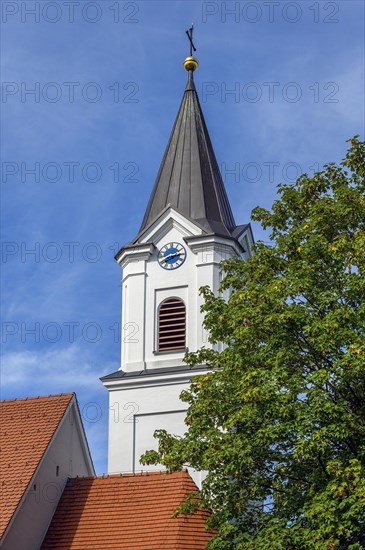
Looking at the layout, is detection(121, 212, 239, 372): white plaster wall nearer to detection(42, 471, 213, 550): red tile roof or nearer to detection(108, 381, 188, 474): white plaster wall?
detection(108, 381, 188, 474): white plaster wall

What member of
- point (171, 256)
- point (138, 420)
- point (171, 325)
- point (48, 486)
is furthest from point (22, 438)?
Answer: point (171, 256)

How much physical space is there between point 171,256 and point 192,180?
321cm

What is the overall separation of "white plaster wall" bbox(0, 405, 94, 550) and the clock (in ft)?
22.3

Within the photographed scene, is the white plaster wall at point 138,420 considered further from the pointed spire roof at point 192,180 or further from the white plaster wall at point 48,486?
the pointed spire roof at point 192,180

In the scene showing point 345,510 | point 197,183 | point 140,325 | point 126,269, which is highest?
point 197,183

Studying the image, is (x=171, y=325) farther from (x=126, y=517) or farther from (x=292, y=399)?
(x=292, y=399)

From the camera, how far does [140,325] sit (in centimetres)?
3331

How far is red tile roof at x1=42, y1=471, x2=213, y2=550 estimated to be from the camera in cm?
2534

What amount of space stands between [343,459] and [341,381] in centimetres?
158

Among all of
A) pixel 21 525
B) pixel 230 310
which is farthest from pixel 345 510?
pixel 21 525

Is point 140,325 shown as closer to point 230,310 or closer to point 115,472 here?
point 115,472

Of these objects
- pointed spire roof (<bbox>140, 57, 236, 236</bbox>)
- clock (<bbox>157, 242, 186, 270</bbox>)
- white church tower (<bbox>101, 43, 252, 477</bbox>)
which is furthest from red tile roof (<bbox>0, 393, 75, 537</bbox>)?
pointed spire roof (<bbox>140, 57, 236, 236</bbox>)

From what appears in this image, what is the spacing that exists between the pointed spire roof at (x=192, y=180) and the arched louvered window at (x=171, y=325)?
2687mm

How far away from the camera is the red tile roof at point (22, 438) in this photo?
25250 millimetres
